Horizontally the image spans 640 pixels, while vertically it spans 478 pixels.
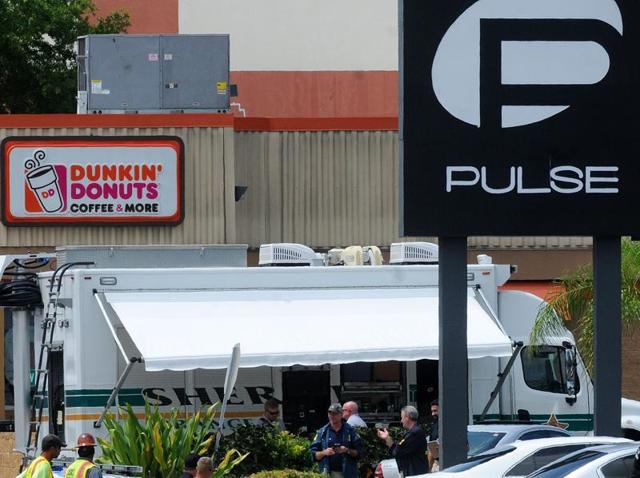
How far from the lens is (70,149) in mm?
26188

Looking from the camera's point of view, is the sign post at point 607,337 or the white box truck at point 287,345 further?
the white box truck at point 287,345

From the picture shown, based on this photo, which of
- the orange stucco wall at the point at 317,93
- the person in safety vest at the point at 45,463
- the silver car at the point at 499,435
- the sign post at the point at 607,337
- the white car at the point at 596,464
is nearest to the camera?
the white car at the point at 596,464

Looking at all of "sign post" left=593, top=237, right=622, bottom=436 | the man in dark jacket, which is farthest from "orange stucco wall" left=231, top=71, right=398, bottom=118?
"sign post" left=593, top=237, right=622, bottom=436

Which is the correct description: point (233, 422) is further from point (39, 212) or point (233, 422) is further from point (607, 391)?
point (39, 212)

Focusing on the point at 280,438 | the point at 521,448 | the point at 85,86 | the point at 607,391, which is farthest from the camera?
the point at 85,86

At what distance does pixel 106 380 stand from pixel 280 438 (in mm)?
2302

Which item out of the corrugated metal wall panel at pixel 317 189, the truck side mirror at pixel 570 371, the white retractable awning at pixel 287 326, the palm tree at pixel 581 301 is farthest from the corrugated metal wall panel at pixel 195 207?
the truck side mirror at pixel 570 371

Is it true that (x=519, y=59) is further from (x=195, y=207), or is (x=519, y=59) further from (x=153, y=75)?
(x=153, y=75)

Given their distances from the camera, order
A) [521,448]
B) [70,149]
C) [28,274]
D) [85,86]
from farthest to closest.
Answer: [85,86] < [70,149] < [28,274] < [521,448]

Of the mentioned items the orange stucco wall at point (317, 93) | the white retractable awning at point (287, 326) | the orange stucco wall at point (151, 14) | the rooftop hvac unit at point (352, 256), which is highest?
the orange stucco wall at point (151, 14)

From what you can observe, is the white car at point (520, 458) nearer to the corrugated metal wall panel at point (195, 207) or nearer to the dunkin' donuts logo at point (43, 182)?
the corrugated metal wall panel at point (195, 207)

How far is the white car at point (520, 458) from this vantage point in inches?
539

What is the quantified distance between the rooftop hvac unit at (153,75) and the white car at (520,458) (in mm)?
14866

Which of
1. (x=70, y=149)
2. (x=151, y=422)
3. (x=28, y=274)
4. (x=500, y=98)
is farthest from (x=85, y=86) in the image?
(x=500, y=98)
